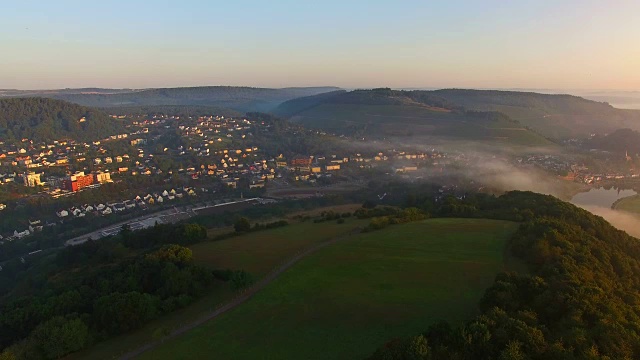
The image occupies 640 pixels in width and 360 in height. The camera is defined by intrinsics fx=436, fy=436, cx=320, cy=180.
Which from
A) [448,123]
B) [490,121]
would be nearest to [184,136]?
[448,123]

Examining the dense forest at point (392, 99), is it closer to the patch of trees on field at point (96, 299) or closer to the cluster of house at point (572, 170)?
the cluster of house at point (572, 170)

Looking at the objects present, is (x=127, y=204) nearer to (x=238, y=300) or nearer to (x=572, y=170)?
(x=238, y=300)

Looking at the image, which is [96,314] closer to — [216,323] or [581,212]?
[216,323]

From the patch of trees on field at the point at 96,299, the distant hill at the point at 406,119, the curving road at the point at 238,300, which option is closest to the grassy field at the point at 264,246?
the curving road at the point at 238,300

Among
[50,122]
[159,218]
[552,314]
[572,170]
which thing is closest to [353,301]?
[552,314]

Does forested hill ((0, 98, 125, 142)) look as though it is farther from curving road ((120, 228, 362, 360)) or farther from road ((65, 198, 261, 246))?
curving road ((120, 228, 362, 360))

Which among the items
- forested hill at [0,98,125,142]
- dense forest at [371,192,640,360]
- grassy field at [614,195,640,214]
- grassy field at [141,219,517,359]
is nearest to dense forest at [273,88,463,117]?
forested hill at [0,98,125,142]
